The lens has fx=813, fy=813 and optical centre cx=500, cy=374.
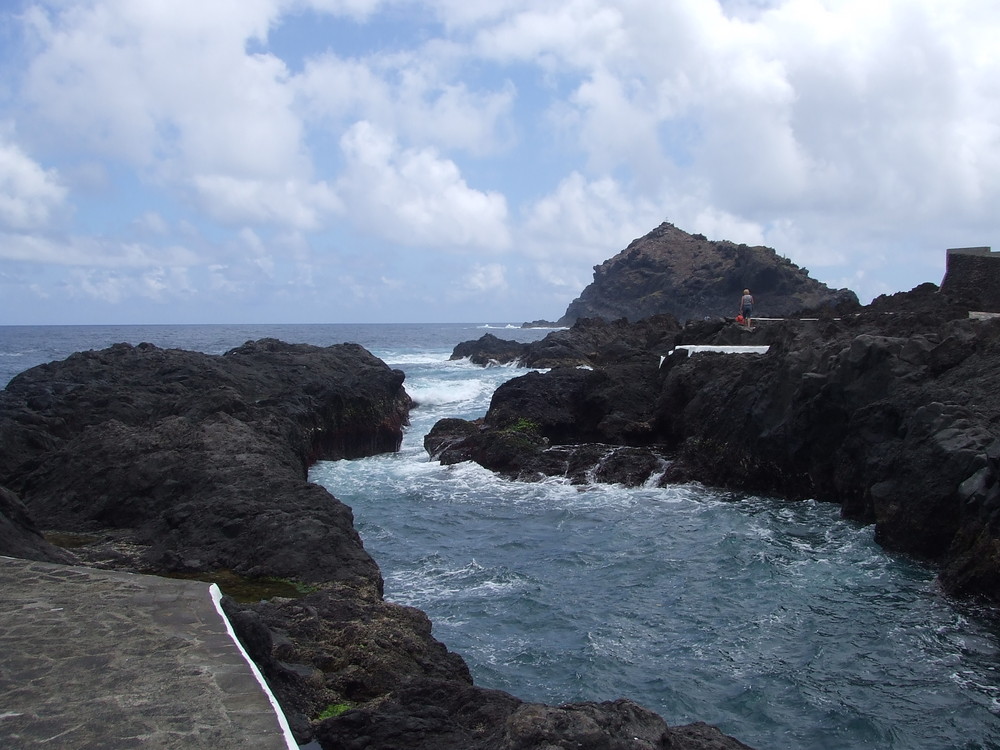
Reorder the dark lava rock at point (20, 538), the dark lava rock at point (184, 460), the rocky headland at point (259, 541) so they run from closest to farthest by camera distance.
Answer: the rocky headland at point (259, 541)
the dark lava rock at point (20, 538)
the dark lava rock at point (184, 460)

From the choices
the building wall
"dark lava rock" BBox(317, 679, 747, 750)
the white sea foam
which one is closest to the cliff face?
the white sea foam

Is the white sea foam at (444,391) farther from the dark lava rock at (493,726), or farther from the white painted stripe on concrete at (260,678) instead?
the dark lava rock at (493,726)

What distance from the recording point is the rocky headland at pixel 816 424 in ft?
38.7

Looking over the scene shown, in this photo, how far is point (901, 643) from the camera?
31.0 ft

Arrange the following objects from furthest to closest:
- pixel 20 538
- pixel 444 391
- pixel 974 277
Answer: pixel 444 391
pixel 974 277
pixel 20 538

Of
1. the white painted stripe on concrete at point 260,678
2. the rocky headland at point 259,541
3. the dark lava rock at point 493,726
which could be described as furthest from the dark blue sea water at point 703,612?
the white painted stripe on concrete at point 260,678

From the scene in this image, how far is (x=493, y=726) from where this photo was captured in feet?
16.6

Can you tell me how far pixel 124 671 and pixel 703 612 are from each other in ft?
25.7

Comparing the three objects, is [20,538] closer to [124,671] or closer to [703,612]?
[124,671]

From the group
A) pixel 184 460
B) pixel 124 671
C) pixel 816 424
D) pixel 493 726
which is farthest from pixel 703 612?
pixel 124 671

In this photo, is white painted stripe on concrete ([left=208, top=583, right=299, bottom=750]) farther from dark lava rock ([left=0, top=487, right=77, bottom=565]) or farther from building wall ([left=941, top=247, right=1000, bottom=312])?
building wall ([left=941, top=247, right=1000, bottom=312])

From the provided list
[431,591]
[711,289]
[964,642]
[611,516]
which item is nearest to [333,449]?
[611,516]

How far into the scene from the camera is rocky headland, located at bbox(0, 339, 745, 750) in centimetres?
506

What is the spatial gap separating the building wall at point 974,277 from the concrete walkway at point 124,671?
22723 mm
